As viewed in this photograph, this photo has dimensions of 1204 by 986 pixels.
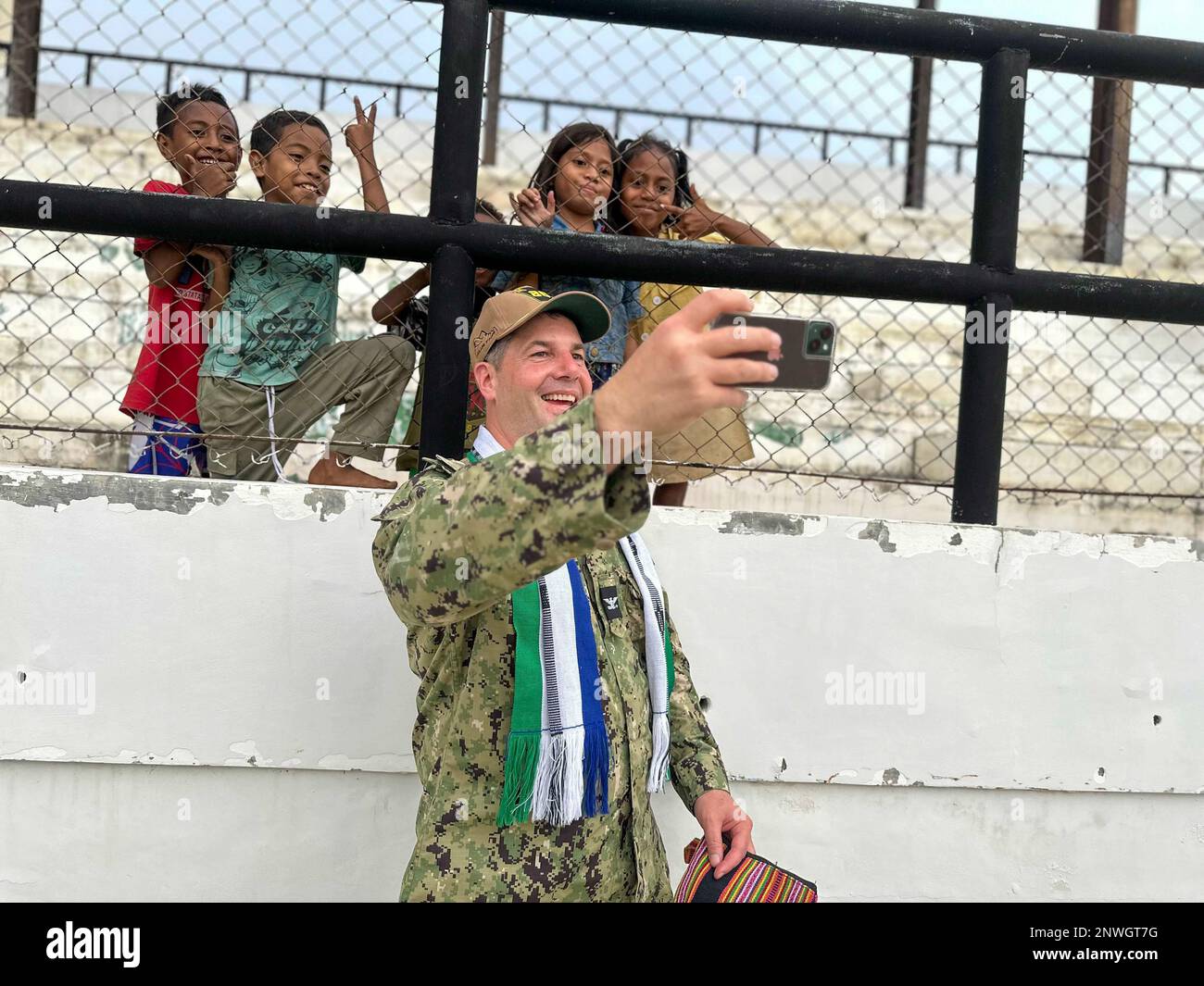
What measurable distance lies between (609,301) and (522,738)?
1.54 meters

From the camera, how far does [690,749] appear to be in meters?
2.03

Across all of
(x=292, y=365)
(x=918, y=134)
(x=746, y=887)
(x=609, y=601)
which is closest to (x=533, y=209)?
(x=292, y=365)

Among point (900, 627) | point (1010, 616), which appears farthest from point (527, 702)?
point (1010, 616)

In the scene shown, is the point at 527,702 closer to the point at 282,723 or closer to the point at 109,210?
the point at 282,723

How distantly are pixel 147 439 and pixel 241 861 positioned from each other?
1029 mm

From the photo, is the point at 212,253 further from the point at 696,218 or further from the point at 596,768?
the point at 596,768

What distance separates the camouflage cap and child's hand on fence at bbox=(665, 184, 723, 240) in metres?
1.05

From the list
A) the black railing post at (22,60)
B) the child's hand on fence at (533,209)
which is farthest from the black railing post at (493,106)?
the child's hand on fence at (533,209)

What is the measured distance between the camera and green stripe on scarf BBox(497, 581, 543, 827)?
5.72 ft

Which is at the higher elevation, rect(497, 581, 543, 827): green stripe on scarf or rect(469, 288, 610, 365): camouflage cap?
rect(469, 288, 610, 365): camouflage cap

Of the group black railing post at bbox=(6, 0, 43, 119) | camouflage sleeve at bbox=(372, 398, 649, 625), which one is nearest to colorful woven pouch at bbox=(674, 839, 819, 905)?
camouflage sleeve at bbox=(372, 398, 649, 625)

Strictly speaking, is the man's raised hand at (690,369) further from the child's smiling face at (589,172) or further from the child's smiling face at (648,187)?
the child's smiling face at (648,187)

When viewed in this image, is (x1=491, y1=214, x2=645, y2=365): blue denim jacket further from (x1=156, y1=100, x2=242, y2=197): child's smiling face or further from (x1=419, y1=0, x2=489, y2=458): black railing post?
(x1=156, y1=100, x2=242, y2=197): child's smiling face

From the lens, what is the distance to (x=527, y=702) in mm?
1749
